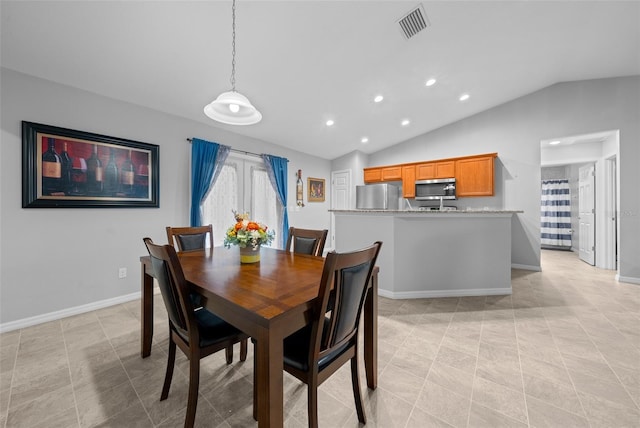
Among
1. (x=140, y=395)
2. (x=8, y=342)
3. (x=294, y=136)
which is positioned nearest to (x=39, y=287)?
(x=8, y=342)

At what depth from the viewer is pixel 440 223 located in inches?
120

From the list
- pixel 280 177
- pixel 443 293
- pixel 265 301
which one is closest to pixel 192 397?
pixel 265 301

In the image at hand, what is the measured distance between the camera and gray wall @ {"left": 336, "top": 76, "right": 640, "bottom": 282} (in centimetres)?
363

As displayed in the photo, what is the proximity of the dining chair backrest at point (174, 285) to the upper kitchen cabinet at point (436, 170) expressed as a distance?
16.7 feet

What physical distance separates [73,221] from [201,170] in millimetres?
1520

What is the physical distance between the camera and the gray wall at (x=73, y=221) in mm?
2248

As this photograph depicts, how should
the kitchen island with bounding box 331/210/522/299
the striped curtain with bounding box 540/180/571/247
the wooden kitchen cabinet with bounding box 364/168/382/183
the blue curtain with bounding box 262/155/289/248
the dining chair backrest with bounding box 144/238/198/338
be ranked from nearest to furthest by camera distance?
the dining chair backrest with bounding box 144/238/198/338
the kitchen island with bounding box 331/210/522/299
the blue curtain with bounding box 262/155/289/248
the wooden kitchen cabinet with bounding box 364/168/382/183
the striped curtain with bounding box 540/180/571/247

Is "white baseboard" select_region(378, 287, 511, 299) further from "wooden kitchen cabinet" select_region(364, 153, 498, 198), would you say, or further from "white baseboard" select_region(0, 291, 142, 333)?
"white baseboard" select_region(0, 291, 142, 333)

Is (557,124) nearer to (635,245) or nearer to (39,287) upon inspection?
(635,245)

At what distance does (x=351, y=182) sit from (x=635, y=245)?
15.6 feet

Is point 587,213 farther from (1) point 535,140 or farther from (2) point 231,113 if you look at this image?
(2) point 231,113

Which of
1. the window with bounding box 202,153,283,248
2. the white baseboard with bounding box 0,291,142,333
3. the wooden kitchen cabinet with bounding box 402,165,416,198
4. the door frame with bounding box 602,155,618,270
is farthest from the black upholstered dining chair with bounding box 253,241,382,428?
the door frame with bounding box 602,155,618,270

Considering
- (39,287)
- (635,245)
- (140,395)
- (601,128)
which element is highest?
(601,128)

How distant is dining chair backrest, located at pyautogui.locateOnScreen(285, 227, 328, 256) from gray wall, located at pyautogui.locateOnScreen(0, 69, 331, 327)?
6.80 feet
